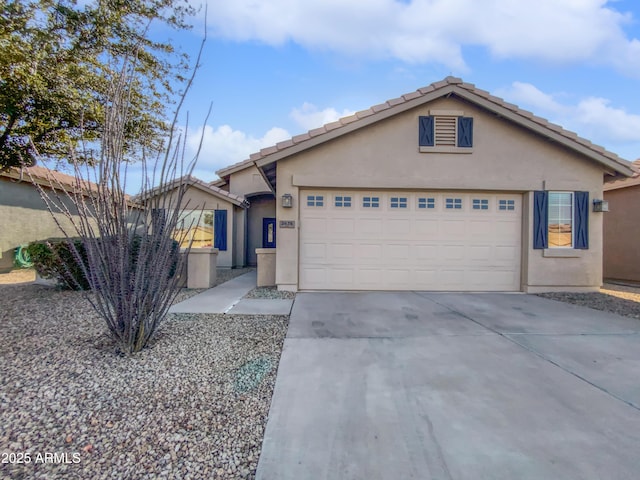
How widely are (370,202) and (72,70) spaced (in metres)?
7.97

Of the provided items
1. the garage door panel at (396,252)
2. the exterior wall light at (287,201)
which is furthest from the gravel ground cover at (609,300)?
the exterior wall light at (287,201)

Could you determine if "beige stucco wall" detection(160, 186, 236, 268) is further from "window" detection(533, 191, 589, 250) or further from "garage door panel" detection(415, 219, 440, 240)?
"window" detection(533, 191, 589, 250)

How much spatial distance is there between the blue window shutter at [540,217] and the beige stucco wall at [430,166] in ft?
0.40

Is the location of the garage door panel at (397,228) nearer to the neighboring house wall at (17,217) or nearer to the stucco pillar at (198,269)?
the stucco pillar at (198,269)

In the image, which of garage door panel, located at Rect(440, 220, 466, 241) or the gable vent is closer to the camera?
the gable vent

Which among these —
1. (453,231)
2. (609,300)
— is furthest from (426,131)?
(609,300)

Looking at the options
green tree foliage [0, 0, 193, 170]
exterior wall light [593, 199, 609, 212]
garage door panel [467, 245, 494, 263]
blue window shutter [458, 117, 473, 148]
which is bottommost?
garage door panel [467, 245, 494, 263]

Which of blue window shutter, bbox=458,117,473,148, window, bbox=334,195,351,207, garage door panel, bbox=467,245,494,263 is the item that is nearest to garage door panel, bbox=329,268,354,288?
window, bbox=334,195,351,207

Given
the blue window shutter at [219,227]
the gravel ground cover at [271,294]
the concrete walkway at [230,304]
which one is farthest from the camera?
the blue window shutter at [219,227]

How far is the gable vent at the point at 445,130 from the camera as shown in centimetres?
799

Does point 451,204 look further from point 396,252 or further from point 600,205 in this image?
point 600,205

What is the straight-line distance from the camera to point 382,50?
11.9 meters

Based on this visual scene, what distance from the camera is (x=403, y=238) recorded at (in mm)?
8148

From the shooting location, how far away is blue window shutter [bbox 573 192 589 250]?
812 centimetres
